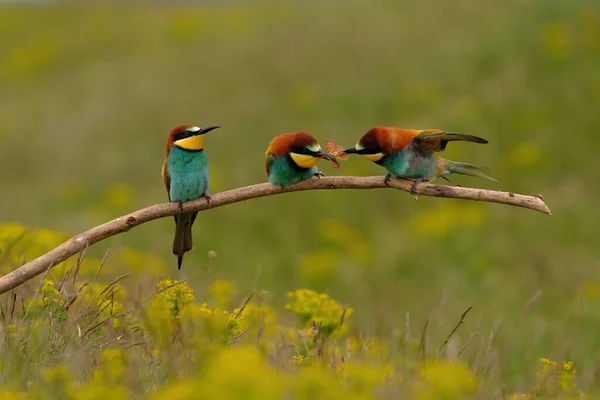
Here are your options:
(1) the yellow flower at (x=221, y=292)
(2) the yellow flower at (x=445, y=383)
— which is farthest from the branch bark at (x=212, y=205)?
(2) the yellow flower at (x=445, y=383)

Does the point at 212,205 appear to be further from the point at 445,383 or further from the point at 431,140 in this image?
the point at 445,383

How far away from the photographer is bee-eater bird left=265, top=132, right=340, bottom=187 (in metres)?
3.12

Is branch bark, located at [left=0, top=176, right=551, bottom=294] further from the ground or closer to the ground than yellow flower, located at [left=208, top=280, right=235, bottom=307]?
further from the ground

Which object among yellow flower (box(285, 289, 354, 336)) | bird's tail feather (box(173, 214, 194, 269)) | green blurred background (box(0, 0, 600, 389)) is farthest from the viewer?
green blurred background (box(0, 0, 600, 389))

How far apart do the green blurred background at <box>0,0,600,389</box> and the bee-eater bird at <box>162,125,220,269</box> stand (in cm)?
25

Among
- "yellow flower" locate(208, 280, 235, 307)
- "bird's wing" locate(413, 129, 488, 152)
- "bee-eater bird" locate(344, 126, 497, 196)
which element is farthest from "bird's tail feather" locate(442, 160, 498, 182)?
"yellow flower" locate(208, 280, 235, 307)

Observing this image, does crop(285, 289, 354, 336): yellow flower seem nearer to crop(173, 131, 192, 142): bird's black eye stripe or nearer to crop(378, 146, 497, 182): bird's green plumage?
crop(378, 146, 497, 182): bird's green plumage

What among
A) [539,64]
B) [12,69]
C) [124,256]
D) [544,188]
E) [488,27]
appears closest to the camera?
[124,256]

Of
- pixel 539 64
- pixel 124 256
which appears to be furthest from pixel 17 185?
pixel 539 64

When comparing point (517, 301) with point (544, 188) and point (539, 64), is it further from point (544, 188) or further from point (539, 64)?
point (539, 64)

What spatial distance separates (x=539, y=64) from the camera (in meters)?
10.4

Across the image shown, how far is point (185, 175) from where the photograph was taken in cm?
366

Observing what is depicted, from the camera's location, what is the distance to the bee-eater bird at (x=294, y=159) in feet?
10.2

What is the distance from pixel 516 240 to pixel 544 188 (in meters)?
1.10
